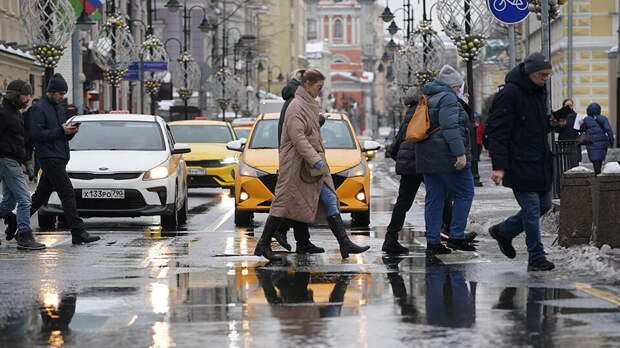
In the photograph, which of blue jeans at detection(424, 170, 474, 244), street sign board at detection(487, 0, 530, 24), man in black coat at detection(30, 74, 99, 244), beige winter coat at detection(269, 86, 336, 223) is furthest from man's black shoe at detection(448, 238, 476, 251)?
street sign board at detection(487, 0, 530, 24)

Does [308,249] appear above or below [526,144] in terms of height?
below

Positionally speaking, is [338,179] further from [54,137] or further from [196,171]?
[196,171]

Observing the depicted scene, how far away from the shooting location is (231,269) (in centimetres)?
1202

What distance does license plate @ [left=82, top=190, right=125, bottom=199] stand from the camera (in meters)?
17.6

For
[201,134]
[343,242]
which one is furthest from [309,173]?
[201,134]

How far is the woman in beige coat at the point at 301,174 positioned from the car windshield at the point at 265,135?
5.98 metres

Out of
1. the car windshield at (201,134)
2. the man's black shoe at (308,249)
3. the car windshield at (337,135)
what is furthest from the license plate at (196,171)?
the man's black shoe at (308,249)

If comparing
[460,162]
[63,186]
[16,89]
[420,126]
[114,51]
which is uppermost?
[114,51]

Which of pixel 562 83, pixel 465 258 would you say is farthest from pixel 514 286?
pixel 562 83

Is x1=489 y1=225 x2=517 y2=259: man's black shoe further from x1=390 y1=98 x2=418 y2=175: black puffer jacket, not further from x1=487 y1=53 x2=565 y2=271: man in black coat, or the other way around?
x1=390 y1=98 x2=418 y2=175: black puffer jacket

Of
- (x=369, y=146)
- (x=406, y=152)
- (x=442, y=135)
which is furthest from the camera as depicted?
(x=369, y=146)

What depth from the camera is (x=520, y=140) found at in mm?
11477

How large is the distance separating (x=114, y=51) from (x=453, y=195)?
27891 mm

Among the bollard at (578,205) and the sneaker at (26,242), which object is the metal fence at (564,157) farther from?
the sneaker at (26,242)
